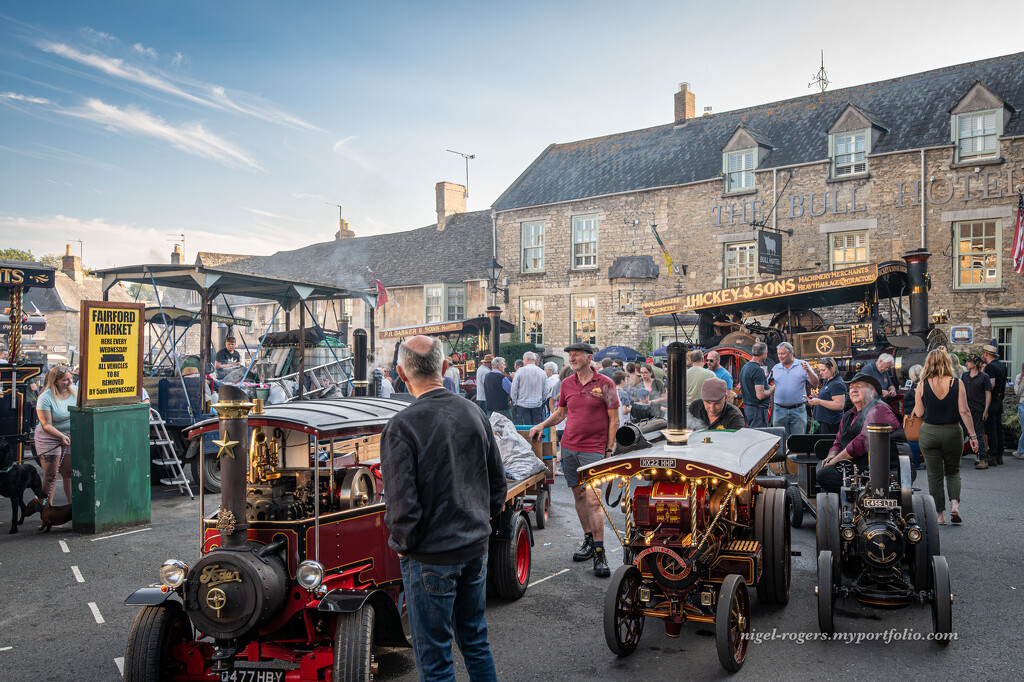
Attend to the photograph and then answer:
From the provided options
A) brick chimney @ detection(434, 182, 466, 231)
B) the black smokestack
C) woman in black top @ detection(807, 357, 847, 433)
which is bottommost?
woman in black top @ detection(807, 357, 847, 433)

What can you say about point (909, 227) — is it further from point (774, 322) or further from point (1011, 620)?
point (1011, 620)

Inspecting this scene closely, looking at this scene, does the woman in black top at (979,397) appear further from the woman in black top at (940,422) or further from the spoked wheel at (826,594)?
the spoked wheel at (826,594)

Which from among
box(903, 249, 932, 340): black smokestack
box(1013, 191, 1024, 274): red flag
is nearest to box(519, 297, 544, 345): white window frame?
box(903, 249, 932, 340): black smokestack

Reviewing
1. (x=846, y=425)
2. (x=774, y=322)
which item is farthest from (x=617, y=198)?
(x=846, y=425)

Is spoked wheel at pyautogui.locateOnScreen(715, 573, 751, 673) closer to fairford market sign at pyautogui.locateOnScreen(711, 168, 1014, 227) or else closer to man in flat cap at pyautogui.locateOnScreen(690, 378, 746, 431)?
man in flat cap at pyautogui.locateOnScreen(690, 378, 746, 431)

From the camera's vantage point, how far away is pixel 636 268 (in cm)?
2372

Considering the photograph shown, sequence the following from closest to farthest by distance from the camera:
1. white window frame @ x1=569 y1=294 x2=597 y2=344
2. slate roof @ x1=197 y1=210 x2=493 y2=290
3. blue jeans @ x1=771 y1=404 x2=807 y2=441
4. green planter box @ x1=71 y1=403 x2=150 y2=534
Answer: green planter box @ x1=71 y1=403 x2=150 y2=534, blue jeans @ x1=771 y1=404 x2=807 y2=441, white window frame @ x1=569 y1=294 x2=597 y2=344, slate roof @ x1=197 y1=210 x2=493 y2=290

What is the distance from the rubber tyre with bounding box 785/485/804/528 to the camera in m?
7.68

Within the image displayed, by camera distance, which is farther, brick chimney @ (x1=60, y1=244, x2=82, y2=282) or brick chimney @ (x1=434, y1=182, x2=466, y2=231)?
brick chimney @ (x1=60, y1=244, x2=82, y2=282)

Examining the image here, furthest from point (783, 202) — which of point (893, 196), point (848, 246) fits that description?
point (893, 196)

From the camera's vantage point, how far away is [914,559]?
5184mm

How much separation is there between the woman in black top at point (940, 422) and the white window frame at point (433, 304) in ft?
78.3

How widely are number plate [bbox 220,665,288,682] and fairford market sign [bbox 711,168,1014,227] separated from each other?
65.7 ft

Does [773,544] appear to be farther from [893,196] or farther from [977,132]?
[977,132]
